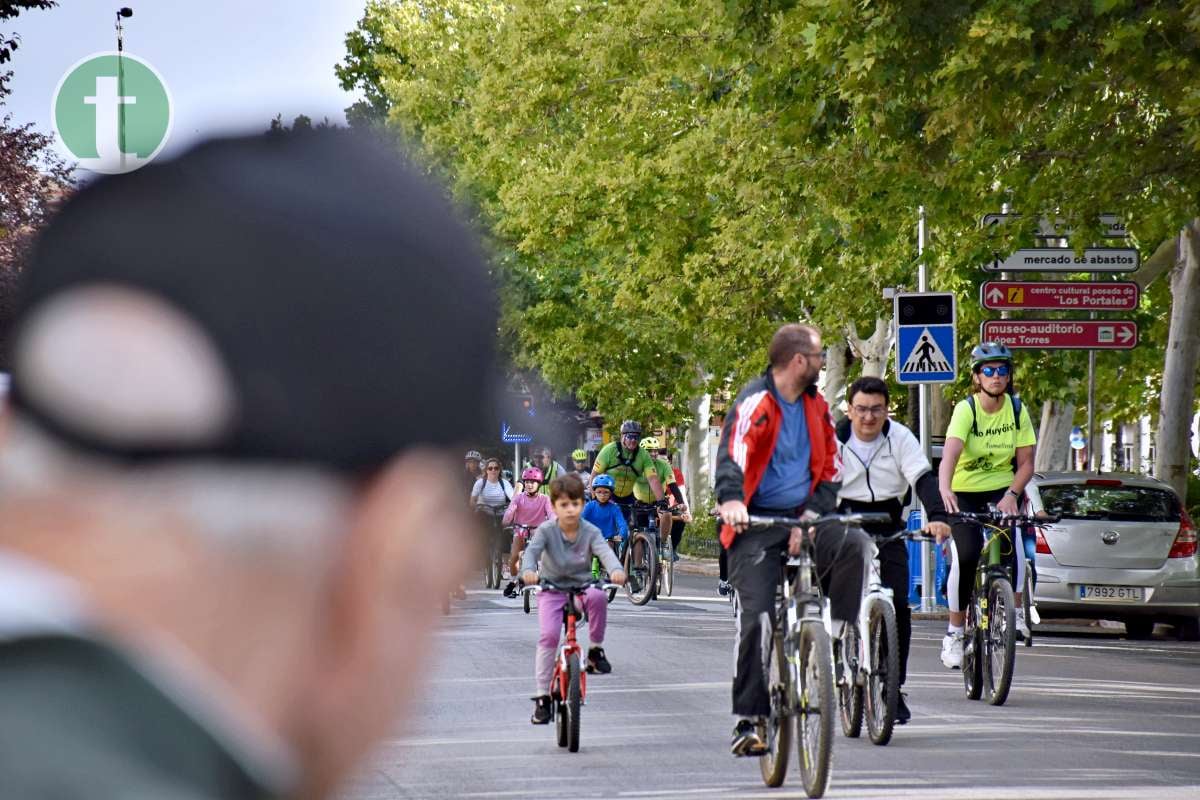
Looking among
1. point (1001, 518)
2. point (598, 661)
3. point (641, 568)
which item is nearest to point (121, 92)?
point (1001, 518)

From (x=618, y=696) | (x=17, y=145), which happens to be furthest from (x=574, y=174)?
(x=618, y=696)

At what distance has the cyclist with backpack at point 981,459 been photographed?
1288 centimetres

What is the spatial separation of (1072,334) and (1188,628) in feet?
16.8

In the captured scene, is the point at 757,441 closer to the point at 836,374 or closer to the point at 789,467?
the point at 789,467

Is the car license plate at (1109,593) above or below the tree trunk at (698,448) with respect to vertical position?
below

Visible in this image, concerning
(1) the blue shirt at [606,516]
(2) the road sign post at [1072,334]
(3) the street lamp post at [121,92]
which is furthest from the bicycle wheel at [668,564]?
(3) the street lamp post at [121,92]

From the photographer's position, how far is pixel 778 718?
9.45 m

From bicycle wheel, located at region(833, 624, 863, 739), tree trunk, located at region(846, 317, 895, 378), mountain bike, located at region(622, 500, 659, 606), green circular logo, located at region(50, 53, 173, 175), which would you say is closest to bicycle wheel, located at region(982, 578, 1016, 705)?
bicycle wheel, located at region(833, 624, 863, 739)

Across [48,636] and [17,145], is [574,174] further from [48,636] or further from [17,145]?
[48,636]

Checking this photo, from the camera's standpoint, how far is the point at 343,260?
899 millimetres

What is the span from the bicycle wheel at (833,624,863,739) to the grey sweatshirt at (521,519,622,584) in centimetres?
147

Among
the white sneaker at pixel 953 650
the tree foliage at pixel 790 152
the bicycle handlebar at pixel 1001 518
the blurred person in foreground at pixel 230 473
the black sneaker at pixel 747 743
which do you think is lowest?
the black sneaker at pixel 747 743

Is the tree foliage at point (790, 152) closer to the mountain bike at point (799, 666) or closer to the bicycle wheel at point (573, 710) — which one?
the bicycle wheel at point (573, 710)

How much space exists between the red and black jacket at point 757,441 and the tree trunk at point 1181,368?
1814 centimetres
